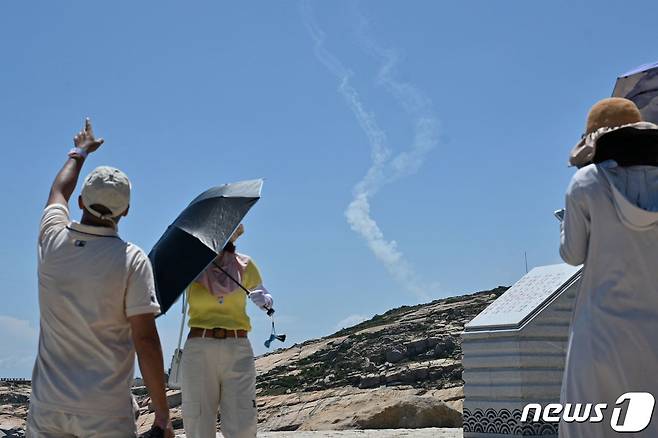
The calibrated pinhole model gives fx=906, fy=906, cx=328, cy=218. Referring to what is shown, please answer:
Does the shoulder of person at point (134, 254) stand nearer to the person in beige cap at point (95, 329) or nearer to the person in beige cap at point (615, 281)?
the person in beige cap at point (95, 329)

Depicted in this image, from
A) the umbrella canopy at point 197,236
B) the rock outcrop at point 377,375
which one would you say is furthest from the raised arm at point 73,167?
the rock outcrop at point 377,375

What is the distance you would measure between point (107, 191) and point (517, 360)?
3950 millimetres

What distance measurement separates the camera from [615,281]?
3182mm

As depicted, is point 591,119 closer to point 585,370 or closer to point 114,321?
point 585,370

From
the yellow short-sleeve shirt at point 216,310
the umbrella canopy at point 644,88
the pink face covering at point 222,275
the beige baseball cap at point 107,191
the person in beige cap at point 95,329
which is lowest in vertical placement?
the person in beige cap at point 95,329

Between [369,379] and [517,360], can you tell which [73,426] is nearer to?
[517,360]

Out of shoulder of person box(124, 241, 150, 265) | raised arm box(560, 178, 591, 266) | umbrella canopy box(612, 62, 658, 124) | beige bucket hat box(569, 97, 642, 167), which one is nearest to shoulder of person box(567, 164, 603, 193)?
raised arm box(560, 178, 591, 266)

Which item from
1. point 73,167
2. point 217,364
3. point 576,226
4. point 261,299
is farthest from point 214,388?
point 576,226

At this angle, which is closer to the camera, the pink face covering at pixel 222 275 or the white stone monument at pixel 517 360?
the pink face covering at pixel 222 275

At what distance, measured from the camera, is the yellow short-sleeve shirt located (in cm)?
596

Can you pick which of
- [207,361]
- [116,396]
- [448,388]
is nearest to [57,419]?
[116,396]

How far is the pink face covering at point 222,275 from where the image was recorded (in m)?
6.07

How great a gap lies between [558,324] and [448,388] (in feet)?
42.4

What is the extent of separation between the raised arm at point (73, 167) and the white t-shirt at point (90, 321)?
0.37 m
